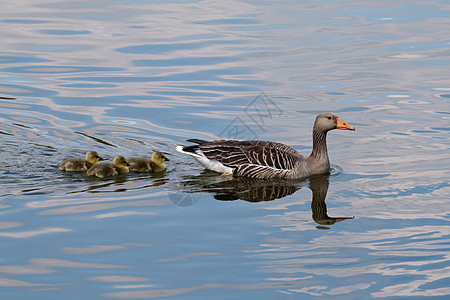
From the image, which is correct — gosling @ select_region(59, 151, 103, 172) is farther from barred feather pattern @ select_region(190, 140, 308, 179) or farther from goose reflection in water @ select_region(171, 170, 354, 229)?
barred feather pattern @ select_region(190, 140, 308, 179)

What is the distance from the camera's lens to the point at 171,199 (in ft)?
40.0

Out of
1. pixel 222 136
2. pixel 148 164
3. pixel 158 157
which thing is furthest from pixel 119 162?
pixel 222 136

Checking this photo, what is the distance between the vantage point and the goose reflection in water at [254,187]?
12.6 m

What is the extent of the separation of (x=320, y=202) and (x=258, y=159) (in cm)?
187

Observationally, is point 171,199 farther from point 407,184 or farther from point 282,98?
point 282,98

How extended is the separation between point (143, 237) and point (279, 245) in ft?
5.98

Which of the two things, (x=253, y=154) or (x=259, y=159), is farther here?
(x=253, y=154)

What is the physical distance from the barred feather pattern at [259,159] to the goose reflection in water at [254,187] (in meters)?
0.15

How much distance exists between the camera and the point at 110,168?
43.5 feet

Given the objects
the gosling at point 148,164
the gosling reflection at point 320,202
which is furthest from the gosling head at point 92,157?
the gosling reflection at point 320,202

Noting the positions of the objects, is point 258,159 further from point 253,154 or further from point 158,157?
point 158,157

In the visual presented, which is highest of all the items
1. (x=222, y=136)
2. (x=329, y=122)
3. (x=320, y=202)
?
(x=329, y=122)

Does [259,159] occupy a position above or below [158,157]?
below

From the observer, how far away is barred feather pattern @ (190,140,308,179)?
13864 mm
